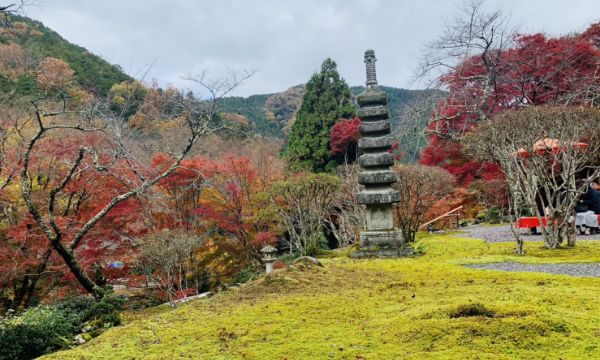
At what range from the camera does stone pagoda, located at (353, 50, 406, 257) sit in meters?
10.2

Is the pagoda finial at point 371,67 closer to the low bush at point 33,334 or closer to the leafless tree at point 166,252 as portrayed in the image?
the leafless tree at point 166,252

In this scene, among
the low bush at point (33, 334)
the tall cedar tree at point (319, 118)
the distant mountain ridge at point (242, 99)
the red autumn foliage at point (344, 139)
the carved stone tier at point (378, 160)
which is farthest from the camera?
the tall cedar tree at point (319, 118)

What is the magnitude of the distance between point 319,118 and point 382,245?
15888mm

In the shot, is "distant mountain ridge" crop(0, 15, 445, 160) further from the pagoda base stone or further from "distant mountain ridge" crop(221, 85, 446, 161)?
the pagoda base stone

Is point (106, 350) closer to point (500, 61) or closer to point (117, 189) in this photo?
point (117, 189)

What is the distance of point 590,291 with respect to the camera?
4898mm

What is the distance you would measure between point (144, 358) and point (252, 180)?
12467 mm

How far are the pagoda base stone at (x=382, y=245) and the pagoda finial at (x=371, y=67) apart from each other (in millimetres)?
3669

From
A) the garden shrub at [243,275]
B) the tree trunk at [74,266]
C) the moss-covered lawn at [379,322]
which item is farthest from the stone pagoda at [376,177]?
the tree trunk at [74,266]

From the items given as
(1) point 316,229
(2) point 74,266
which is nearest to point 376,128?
(1) point 316,229

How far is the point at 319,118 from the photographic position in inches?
997

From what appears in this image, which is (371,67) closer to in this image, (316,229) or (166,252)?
(316,229)

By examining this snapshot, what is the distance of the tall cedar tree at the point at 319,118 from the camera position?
2427cm

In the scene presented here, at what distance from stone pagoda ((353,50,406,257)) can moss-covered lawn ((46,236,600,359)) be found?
364cm
